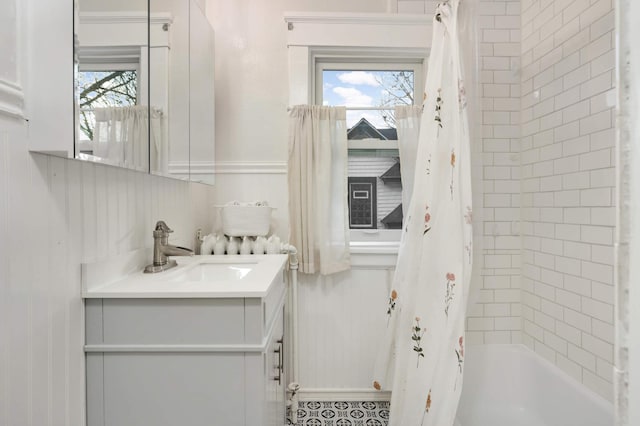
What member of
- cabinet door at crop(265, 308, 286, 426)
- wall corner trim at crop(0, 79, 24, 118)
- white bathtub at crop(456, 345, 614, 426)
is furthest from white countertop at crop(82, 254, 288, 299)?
white bathtub at crop(456, 345, 614, 426)

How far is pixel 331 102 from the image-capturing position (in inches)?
87.2

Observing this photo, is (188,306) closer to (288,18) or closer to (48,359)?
(48,359)

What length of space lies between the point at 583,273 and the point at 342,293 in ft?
3.92

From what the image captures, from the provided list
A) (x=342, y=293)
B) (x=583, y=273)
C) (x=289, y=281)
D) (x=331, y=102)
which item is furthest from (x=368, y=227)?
(x=583, y=273)

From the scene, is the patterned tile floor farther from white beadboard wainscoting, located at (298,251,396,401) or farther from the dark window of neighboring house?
the dark window of neighboring house

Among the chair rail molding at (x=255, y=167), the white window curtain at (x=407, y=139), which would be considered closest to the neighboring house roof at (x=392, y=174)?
the white window curtain at (x=407, y=139)

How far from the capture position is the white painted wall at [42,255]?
778mm

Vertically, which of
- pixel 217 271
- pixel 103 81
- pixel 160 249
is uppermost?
pixel 103 81

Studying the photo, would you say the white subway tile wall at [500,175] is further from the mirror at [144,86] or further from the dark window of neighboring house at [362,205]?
the mirror at [144,86]

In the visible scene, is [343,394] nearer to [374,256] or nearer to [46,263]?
[374,256]

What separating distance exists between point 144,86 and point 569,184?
1929mm

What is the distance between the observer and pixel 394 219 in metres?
2.17

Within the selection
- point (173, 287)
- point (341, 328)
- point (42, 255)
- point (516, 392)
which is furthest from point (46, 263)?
point (516, 392)

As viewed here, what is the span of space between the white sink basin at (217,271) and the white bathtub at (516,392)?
1.23m
